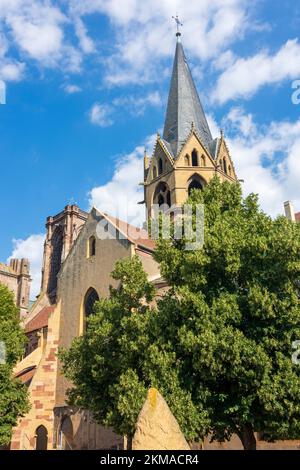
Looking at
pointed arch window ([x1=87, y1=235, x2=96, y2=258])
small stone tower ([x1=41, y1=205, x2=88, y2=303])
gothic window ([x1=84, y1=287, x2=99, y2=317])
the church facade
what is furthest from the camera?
small stone tower ([x1=41, y1=205, x2=88, y2=303])

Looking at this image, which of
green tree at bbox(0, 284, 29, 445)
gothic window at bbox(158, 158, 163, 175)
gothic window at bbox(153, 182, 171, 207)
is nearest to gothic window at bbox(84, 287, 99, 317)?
green tree at bbox(0, 284, 29, 445)

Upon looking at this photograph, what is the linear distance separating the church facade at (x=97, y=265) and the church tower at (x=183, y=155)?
77 mm

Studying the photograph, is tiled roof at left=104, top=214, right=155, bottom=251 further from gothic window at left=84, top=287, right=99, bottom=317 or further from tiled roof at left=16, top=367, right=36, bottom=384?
tiled roof at left=16, top=367, right=36, bottom=384

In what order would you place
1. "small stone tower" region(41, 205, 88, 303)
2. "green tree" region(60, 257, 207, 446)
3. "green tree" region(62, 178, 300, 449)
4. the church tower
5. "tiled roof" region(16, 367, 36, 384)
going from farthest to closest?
1. "small stone tower" region(41, 205, 88, 303)
2. the church tower
3. "tiled roof" region(16, 367, 36, 384)
4. "green tree" region(60, 257, 207, 446)
5. "green tree" region(62, 178, 300, 449)

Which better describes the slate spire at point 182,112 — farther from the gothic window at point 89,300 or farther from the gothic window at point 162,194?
the gothic window at point 89,300

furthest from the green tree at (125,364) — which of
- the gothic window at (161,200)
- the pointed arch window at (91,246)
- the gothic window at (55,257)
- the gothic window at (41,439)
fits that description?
the gothic window at (55,257)

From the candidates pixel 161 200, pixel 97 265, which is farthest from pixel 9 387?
pixel 161 200

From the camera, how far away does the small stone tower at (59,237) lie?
5947 centimetres

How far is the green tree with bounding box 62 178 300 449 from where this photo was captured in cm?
1193

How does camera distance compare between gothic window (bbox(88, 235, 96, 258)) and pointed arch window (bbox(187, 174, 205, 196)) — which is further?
pointed arch window (bbox(187, 174, 205, 196))

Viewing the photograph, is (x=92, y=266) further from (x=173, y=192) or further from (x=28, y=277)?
(x=28, y=277)

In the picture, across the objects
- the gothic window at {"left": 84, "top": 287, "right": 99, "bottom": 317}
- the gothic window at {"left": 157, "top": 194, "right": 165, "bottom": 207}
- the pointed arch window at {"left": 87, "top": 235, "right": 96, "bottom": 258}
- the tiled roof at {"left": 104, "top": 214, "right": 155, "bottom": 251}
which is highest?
the gothic window at {"left": 157, "top": 194, "right": 165, "bottom": 207}

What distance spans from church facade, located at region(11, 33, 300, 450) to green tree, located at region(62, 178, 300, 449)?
719cm

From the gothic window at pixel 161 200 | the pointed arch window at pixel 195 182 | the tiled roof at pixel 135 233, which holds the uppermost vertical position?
the pointed arch window at pixel 195 182
